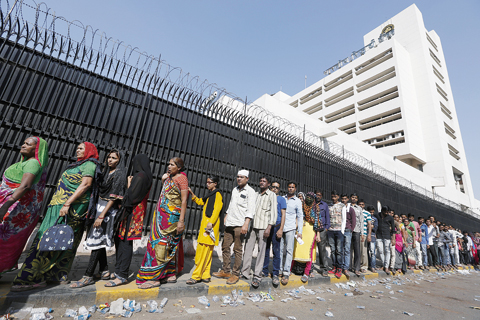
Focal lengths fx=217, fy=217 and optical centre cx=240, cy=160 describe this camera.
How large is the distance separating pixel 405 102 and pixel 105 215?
38.1 meters

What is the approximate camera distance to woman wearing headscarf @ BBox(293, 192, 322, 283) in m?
4.59

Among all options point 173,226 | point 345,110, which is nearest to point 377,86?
point 345,110

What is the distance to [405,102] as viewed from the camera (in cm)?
3033

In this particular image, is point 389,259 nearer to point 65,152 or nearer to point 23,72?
point 65,152

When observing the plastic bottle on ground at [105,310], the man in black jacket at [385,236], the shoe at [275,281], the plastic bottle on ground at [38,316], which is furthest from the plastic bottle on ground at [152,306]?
the man in black jacket at [385,236]

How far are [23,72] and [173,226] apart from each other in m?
3.77

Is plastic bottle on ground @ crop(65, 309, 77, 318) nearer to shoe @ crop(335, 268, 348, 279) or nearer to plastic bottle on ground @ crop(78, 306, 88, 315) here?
plastic bottle on ground @ crop(78, 306, 88, 315)

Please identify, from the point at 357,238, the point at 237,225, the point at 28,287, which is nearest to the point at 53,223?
the point at 28,287

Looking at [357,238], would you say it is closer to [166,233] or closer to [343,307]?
[343,307]

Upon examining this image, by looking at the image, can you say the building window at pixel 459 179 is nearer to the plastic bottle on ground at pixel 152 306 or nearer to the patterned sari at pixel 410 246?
the patterned sari at pixel 410 246

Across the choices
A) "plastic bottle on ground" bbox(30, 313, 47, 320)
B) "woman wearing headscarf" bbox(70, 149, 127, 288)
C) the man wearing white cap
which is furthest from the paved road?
the man wearing white cap

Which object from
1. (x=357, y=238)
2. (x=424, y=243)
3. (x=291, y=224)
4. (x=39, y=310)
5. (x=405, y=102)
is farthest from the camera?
(x=405, y=102)

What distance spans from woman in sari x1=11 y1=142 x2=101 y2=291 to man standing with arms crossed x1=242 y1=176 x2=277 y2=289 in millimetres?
2517

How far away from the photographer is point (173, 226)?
3.03 m
